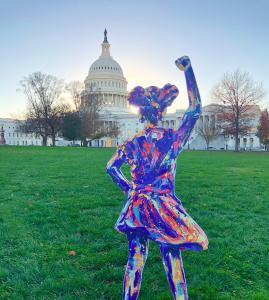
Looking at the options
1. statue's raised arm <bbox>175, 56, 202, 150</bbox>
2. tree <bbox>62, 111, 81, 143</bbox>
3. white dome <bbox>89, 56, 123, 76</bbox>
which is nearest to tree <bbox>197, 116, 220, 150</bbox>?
tree <bbox>62, 111, 81, 143</bbox>

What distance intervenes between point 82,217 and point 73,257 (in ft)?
6.66

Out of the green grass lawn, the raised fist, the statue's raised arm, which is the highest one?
the raised fist

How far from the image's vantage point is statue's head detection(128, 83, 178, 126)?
2.78 metres

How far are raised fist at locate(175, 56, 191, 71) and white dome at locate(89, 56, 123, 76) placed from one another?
10828 cm

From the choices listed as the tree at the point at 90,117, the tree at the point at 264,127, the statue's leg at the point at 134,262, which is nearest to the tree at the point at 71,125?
the tree at the point at 90,117

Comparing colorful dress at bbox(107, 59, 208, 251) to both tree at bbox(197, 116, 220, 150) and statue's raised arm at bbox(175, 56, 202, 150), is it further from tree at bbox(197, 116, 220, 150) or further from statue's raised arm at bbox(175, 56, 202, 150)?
tree at bbox(197, 116, 220, 150)

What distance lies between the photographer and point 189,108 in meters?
2.77

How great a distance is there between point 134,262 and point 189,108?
1.35 metres

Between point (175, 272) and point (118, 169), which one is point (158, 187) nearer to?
point (118, 169)

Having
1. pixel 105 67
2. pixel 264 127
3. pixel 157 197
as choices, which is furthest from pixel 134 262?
pixel 105 67

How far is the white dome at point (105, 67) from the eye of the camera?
109 metres

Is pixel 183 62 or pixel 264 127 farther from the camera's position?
pixel 264 127

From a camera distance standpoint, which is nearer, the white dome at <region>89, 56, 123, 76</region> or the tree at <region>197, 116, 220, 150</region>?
the tree at <region>197, 116, 220, 150</region>

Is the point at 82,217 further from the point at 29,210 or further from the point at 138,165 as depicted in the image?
the point at 138,165
